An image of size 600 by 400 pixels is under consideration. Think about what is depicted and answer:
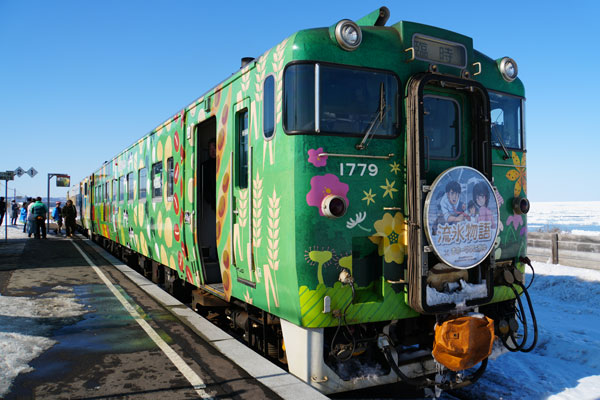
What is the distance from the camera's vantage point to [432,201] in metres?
4.28

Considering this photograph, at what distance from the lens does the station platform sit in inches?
159

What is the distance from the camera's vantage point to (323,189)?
4.14m

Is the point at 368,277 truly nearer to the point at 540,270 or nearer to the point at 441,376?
the point at 441,376

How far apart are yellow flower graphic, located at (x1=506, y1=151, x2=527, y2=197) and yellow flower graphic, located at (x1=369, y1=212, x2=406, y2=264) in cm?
163

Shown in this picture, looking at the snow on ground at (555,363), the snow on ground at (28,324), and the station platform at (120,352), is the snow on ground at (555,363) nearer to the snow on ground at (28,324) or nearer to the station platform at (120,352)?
the station platform at (120,352)

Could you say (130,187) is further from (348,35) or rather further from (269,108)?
(348,35)

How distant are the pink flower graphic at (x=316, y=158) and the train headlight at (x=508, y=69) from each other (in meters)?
2.53

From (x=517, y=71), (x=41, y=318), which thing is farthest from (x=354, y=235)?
(x=41, y=318)

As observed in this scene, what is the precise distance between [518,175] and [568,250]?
357 inches

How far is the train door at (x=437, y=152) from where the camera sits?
14.1 ft

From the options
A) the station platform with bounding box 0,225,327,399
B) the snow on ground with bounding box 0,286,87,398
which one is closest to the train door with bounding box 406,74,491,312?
the station platform with bounding box 0,225,327,399

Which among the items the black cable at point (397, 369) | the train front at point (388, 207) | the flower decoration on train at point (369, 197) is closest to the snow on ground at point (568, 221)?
the train front at point (388, 207)

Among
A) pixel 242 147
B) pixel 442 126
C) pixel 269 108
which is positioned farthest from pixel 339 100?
pixel 242 147

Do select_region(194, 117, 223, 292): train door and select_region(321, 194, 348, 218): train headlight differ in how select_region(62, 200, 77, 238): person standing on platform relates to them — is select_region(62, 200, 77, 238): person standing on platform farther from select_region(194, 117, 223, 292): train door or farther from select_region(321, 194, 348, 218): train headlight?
select_region(321, 194, 348, 218): train headlight
